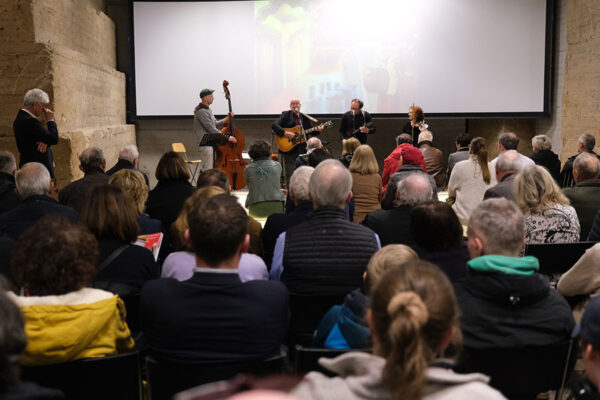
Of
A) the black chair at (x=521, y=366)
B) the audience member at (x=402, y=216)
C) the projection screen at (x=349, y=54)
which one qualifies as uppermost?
the projection screen at (x=349, y=54)

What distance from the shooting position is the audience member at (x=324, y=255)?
2494 mm

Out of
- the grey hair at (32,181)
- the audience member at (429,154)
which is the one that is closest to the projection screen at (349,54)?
the audience member at (429,154)

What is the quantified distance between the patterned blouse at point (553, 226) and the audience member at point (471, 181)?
1699mm

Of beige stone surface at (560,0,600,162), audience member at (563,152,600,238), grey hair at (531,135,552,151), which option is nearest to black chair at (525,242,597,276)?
audience member at (563,152,600,238)

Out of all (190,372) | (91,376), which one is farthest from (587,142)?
(91,376)

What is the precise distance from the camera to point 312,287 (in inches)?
98.0

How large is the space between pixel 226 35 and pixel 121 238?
26.8ft

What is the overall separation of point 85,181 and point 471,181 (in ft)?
10.1

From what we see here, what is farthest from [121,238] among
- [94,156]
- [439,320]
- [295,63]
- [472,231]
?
[295,63]

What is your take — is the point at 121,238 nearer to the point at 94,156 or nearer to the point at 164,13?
the point at 94,156

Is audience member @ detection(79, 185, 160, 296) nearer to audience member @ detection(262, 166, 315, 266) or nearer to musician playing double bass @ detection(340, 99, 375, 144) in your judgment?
audience member @ detection(262, 166, 315, 266)

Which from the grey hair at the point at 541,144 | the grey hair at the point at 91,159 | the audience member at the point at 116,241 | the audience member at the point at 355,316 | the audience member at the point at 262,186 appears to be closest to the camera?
the audience member at the point at 355,316

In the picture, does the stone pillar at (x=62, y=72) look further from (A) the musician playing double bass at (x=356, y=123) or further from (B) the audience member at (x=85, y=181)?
(A) the musician playing double bass at (x=356, y=123)

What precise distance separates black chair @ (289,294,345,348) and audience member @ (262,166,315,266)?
0.97m
